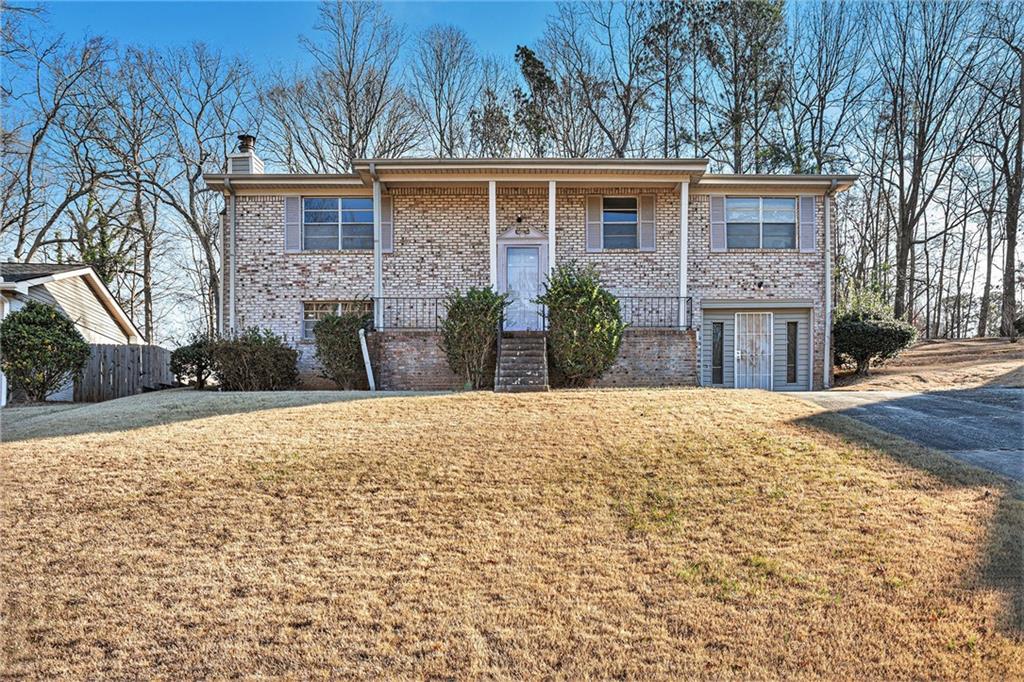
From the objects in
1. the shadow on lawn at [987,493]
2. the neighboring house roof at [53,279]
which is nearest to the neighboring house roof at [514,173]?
the neighboring house roof at [53,279]

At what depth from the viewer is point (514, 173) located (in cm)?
1388

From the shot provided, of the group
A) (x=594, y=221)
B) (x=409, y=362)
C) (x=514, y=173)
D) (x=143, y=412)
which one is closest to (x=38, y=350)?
(x=143, y=412)

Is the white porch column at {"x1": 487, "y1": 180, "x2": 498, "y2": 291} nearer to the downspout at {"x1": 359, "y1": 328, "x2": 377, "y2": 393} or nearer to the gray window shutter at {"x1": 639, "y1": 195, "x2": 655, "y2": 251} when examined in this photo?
the downspout at {"x1": 359, "y1": 328, "x2": 377, "y2": 393}

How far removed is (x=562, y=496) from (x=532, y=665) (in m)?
2.15

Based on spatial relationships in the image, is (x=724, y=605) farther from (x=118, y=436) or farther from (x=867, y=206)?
(x=867, y=206)

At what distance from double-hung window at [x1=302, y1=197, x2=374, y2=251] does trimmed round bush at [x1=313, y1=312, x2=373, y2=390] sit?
256 cm

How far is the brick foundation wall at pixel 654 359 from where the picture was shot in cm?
1340

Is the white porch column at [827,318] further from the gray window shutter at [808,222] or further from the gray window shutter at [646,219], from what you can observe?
the gray window shutter at [646,219]

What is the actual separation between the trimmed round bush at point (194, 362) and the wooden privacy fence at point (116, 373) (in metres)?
1.10

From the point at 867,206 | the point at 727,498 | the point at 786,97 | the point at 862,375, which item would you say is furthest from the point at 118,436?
the point at 867,206

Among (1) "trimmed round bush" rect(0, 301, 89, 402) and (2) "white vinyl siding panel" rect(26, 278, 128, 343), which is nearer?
(1) "trimmed round bush" rect(0, 301, 89, 402)

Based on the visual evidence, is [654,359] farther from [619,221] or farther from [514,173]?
[514,173]

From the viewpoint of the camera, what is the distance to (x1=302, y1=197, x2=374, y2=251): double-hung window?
15.1 m

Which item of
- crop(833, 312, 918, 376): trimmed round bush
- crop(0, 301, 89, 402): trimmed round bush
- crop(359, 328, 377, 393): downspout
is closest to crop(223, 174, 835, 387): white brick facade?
crop(833, 312, 918, 376): trimmed round bush
